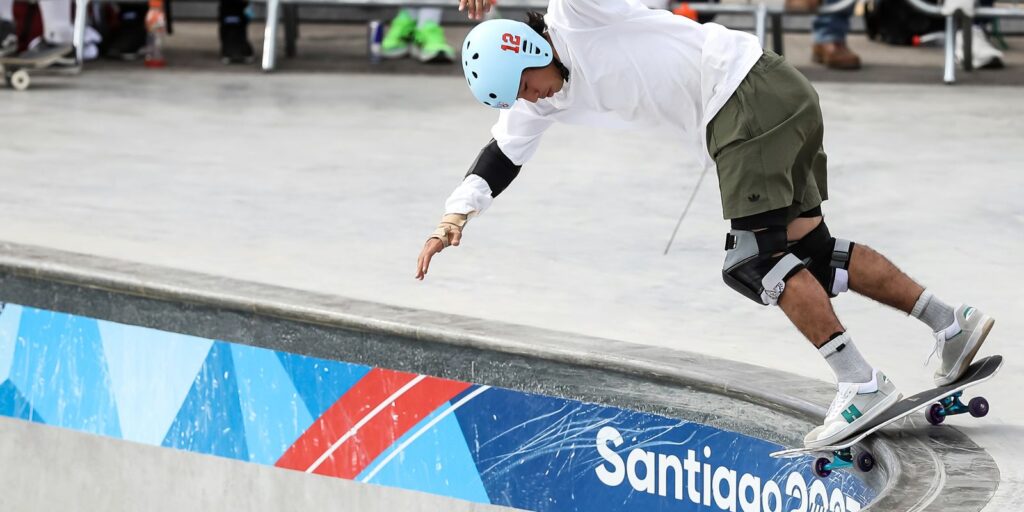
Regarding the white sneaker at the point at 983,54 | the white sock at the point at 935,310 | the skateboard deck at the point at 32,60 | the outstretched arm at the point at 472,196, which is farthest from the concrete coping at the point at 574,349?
the white sneaker at the point at 983,54

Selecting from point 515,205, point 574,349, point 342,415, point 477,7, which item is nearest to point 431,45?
point 515,205

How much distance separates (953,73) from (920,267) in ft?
13.8

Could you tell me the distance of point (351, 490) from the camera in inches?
158

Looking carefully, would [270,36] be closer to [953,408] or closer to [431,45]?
[431,45]

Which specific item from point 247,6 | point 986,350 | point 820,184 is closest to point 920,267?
point 986,350

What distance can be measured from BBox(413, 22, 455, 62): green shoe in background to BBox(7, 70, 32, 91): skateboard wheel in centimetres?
265

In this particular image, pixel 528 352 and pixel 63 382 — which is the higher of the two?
pixel 528 352

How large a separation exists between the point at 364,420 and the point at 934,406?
62.3 inches

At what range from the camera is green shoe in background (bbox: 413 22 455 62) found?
379 inches

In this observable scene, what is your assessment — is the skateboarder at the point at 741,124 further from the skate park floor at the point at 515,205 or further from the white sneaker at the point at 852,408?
the skate park floor at the point at 515,205

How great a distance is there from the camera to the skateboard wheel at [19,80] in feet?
27.7

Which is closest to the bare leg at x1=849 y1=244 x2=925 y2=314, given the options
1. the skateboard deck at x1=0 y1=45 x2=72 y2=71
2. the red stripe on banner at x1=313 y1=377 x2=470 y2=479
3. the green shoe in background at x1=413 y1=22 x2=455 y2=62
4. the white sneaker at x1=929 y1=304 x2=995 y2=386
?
the white sneaker at x1=929 y1=304 x2=995 y2=386

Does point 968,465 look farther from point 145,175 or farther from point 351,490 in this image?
point 145,175

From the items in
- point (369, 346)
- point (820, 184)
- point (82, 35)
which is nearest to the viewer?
point (820, 184)
